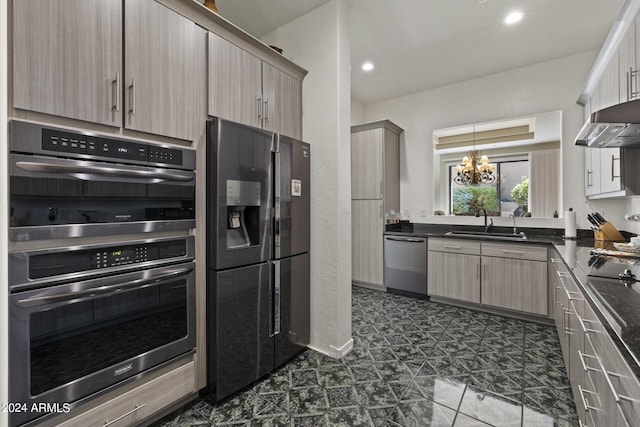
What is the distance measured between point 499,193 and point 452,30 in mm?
2170

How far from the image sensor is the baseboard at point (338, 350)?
2.33 meters

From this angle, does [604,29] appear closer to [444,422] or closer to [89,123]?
[444,422]

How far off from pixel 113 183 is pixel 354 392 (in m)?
1.92

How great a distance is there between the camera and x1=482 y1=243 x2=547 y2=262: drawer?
293cm

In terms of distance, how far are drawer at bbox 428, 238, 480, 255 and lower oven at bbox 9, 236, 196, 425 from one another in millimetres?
2935

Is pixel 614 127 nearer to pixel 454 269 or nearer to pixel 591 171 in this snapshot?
pixel 591 171

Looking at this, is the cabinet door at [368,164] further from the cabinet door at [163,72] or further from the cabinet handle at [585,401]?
the cabinet handle at [585,401]

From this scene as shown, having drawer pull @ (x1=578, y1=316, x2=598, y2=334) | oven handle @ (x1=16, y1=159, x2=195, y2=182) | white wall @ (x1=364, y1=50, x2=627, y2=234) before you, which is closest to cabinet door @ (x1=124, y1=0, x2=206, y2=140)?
oven handle @ (x1=16, y1=159, x2=195, y2=182)

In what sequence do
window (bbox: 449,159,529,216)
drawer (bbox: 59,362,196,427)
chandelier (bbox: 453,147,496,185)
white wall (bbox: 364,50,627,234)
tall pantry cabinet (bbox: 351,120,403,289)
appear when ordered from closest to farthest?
drawer (bbox: 59,362,196,427)
white wall (bbox: 364,50,627,234)
window (bbox: 449,159,529,216)
chandelier (bbox: 453,147,496,185)
tall pantry cabinet (bbox: 351,120,403,289)

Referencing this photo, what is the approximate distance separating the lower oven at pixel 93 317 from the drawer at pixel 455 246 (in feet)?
9.63

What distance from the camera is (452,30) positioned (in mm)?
2834

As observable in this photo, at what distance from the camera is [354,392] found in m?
1.89

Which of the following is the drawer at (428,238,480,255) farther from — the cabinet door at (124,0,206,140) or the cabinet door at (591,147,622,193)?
the cabinet door at (124,0,206,140)

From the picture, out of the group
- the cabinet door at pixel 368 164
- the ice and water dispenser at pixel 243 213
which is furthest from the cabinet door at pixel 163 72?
the cabinet door at pixel 368 164
